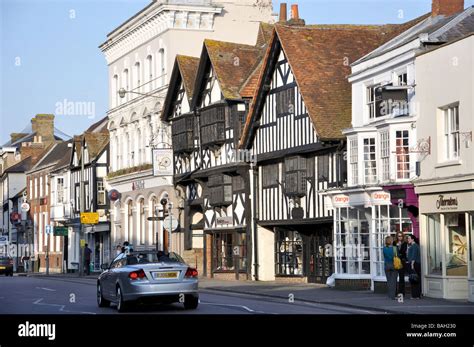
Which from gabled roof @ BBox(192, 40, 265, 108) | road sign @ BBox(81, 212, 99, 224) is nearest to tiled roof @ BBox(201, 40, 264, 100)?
gabled roof @ BBox(192, 40, 265, 108)

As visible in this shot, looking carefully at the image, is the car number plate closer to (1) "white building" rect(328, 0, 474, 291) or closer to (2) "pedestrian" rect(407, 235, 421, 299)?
(2) "pedestrian" rect(407, 235, 421, 299)

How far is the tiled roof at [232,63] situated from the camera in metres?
46.9

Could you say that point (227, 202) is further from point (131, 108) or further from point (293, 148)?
point (131, 108)

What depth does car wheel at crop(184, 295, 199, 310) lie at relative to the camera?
21922mm

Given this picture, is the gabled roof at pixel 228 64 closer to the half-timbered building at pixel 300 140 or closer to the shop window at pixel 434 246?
the half-timbered building at pixel 300 140

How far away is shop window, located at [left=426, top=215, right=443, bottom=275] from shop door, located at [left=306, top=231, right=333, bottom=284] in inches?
391

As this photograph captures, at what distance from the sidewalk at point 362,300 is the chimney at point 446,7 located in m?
10.7

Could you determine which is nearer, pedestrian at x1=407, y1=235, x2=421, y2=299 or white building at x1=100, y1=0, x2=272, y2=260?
pedestrian at x1=407, y1=235, x2=421, y2=299

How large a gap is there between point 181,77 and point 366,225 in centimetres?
2076

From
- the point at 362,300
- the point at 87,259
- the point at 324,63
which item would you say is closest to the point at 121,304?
the point at 362,300

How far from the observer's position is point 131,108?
6194 cm

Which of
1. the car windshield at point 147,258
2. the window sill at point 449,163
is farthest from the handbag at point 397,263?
the car windshield at point 147,258
